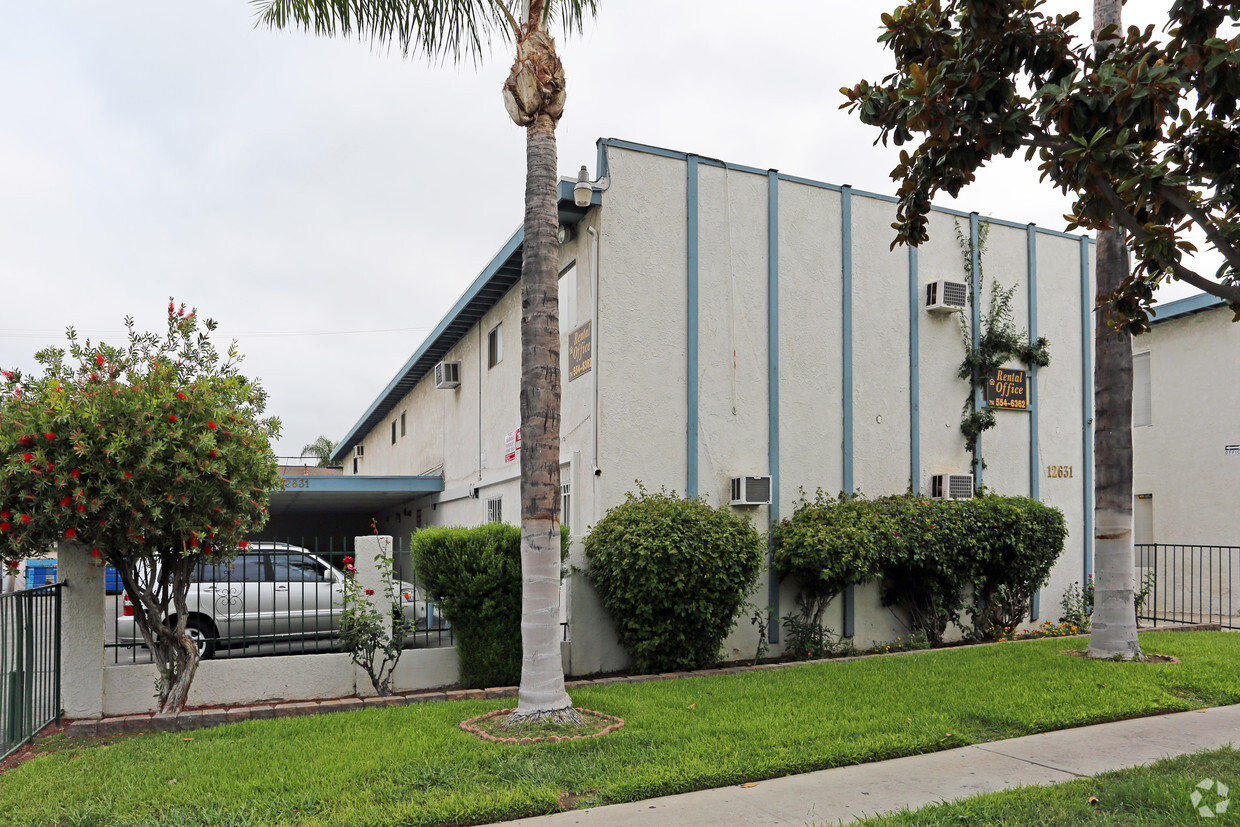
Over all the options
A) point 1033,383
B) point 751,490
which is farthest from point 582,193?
point 1033,383

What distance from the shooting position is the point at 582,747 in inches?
255

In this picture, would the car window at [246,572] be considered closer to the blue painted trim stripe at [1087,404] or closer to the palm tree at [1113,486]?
the palm tree at [1113,486]

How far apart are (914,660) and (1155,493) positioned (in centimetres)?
1043

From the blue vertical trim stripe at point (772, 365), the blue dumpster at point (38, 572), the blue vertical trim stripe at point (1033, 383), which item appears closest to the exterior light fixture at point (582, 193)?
the blue vertical trim stripe at point (772, 365)

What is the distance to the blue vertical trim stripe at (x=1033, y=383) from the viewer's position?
1312 centimetres

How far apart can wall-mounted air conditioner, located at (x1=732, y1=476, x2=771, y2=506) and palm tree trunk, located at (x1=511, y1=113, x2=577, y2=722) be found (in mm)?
3704

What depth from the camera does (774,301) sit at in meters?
11.4

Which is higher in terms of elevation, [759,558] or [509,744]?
[759,558]

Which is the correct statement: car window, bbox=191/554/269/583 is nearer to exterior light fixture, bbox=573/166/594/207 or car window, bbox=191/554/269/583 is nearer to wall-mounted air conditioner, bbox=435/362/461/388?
exterior light fixture, bbox=573/166/594/207

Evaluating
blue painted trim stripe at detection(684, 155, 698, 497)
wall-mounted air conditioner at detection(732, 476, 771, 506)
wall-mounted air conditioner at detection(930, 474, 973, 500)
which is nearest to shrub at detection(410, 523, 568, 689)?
blue painted trim stripe at detection(684, 155, 698, 497)

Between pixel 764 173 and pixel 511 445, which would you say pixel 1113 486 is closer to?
pixel 764 173

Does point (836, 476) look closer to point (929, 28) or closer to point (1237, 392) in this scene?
point (929, 28)

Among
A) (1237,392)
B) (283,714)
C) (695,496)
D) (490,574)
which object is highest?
(1237,392)

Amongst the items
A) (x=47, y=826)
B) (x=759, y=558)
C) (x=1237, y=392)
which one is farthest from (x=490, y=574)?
(x=1237, y=392)
